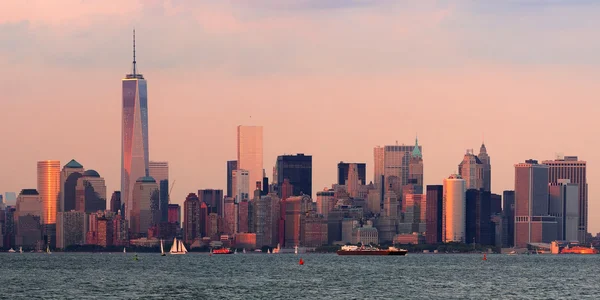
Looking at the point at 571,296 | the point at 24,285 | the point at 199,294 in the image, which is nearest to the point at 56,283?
the point at 24,285

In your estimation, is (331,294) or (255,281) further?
(255,281)

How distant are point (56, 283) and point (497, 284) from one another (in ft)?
214

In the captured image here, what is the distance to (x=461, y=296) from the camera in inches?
A: 5645

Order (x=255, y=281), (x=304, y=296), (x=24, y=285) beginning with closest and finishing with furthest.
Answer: (x=304, y=296), (x=24, y=285), (x=255, y=281)

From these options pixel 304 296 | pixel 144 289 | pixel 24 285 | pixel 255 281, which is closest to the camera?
pixel 304 296

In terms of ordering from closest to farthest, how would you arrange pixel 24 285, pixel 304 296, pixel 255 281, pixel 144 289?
pixel 304 296, pixel 144 289, pixel 24 285, pixel 255 281

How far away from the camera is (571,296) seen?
14800cm

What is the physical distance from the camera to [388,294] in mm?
148250

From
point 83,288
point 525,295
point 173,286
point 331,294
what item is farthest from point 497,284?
point 83,288

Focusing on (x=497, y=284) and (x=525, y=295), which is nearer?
(x=525, y=295)

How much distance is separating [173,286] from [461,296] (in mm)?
42806

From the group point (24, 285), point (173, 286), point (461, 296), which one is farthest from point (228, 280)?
point (461, 296)

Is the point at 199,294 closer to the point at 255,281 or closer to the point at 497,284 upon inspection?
the point at 255,281

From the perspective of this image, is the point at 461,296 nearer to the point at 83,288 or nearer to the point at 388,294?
the point at 388,294
